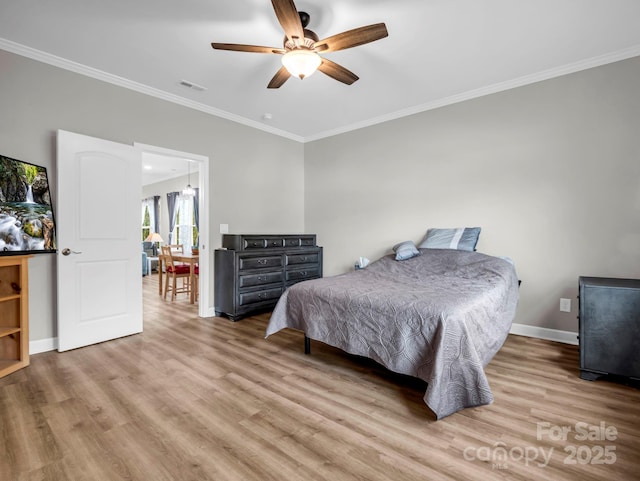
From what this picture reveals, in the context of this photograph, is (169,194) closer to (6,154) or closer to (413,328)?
(6,154)

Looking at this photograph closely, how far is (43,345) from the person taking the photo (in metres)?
2.91

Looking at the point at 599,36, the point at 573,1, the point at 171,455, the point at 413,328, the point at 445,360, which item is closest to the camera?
the point at 171,455

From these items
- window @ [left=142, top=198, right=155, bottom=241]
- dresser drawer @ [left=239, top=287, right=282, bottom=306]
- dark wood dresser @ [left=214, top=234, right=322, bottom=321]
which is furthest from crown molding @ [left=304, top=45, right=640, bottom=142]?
window @ [left=142, top=198, right=155, bottom=241]

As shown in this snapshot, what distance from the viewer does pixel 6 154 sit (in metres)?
2.71

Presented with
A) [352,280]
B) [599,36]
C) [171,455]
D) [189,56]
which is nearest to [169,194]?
[189,56]

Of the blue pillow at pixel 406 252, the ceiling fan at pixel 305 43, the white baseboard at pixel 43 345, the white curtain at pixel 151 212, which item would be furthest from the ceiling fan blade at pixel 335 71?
the white curtain at pixel 151 212

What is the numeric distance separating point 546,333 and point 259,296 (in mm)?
3262

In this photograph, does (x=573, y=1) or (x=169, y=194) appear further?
(x=169, y=194)

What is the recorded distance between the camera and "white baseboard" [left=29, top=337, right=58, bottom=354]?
2.84 m

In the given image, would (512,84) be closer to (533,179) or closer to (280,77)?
(533,179)

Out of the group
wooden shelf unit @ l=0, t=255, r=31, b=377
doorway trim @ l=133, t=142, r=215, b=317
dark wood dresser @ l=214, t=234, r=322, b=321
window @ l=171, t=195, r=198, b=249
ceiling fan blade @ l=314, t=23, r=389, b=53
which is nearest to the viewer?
ceiling fan blade @ l=314, t=23, r=389, b=53

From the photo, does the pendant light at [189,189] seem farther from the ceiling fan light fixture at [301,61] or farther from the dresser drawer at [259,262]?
the ceiling fan light fixture at [301,61]

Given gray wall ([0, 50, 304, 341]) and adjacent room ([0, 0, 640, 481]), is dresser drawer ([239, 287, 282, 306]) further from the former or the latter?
gray wall ([0, 50, 304, 341])

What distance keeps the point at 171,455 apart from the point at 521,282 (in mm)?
3455
